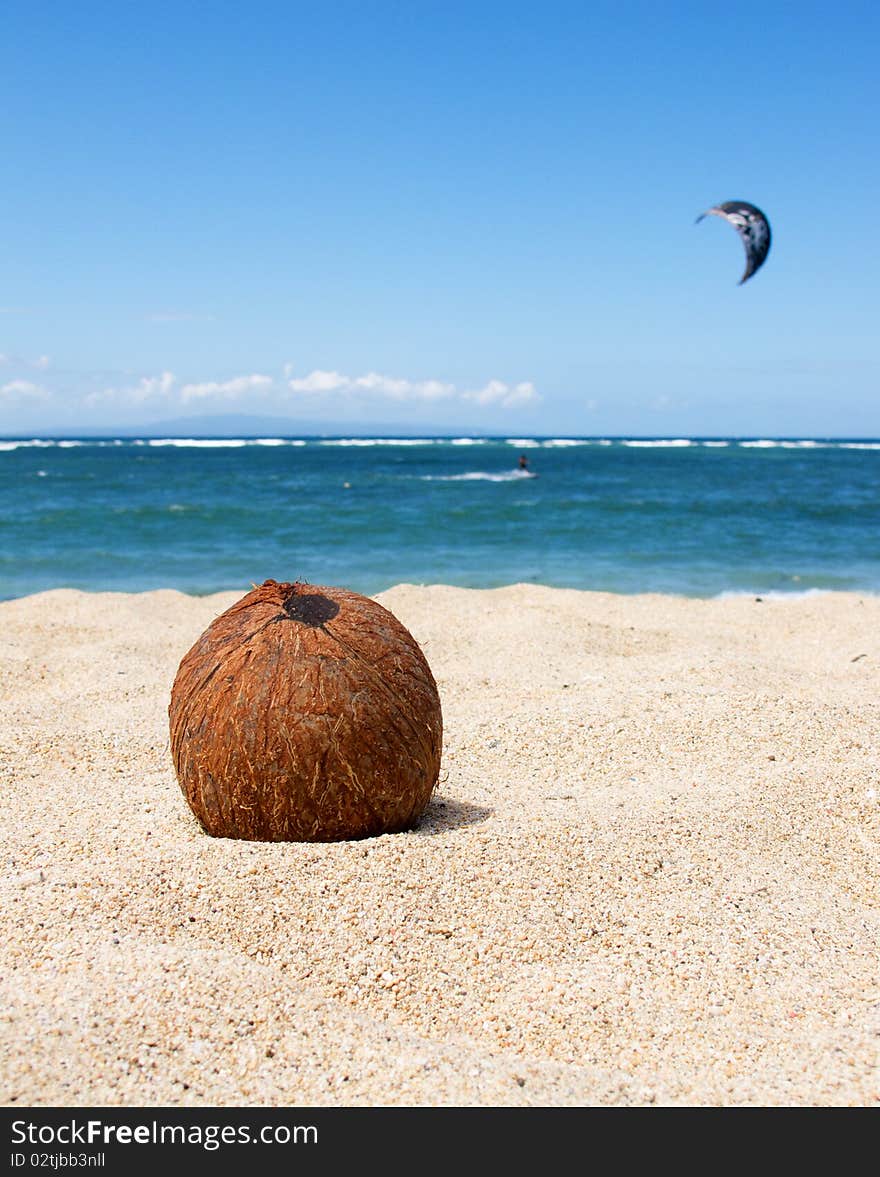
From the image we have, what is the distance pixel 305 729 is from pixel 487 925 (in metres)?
1.22

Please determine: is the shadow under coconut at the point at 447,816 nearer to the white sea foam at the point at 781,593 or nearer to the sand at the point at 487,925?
the sand at the point at 487,925

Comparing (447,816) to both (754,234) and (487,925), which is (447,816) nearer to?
(487,925)

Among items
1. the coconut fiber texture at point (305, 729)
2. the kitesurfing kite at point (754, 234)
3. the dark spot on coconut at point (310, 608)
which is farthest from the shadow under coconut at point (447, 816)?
the kitesurfing kite at point (754, 234)

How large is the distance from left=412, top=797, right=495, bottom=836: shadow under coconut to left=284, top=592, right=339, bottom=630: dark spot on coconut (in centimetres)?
119

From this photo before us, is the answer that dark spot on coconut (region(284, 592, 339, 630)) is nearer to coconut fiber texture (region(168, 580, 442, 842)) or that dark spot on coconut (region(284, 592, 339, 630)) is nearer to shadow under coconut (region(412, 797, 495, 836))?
coconut fiber texture (region(168, 580, 442, 842))

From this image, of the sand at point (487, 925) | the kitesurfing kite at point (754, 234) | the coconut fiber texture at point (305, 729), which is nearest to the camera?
the sand at point (487, 925)

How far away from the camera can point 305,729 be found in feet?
14.7

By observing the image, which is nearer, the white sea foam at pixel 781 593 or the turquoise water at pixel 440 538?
the white sea foam at pixel 781 593

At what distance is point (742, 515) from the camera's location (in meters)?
28.1

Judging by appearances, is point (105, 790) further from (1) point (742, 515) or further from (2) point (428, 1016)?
(1) point (742, 515)

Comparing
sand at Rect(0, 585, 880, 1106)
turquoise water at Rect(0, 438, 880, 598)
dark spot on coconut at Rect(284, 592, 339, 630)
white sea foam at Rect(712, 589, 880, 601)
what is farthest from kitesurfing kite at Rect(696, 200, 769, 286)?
turquoise water at Rect(0, 438, 880, 598)

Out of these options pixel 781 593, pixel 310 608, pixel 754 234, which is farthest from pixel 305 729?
pixel 781 593

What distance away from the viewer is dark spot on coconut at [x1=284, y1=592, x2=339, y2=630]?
15.8ft

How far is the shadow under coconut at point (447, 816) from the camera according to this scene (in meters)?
4.99
